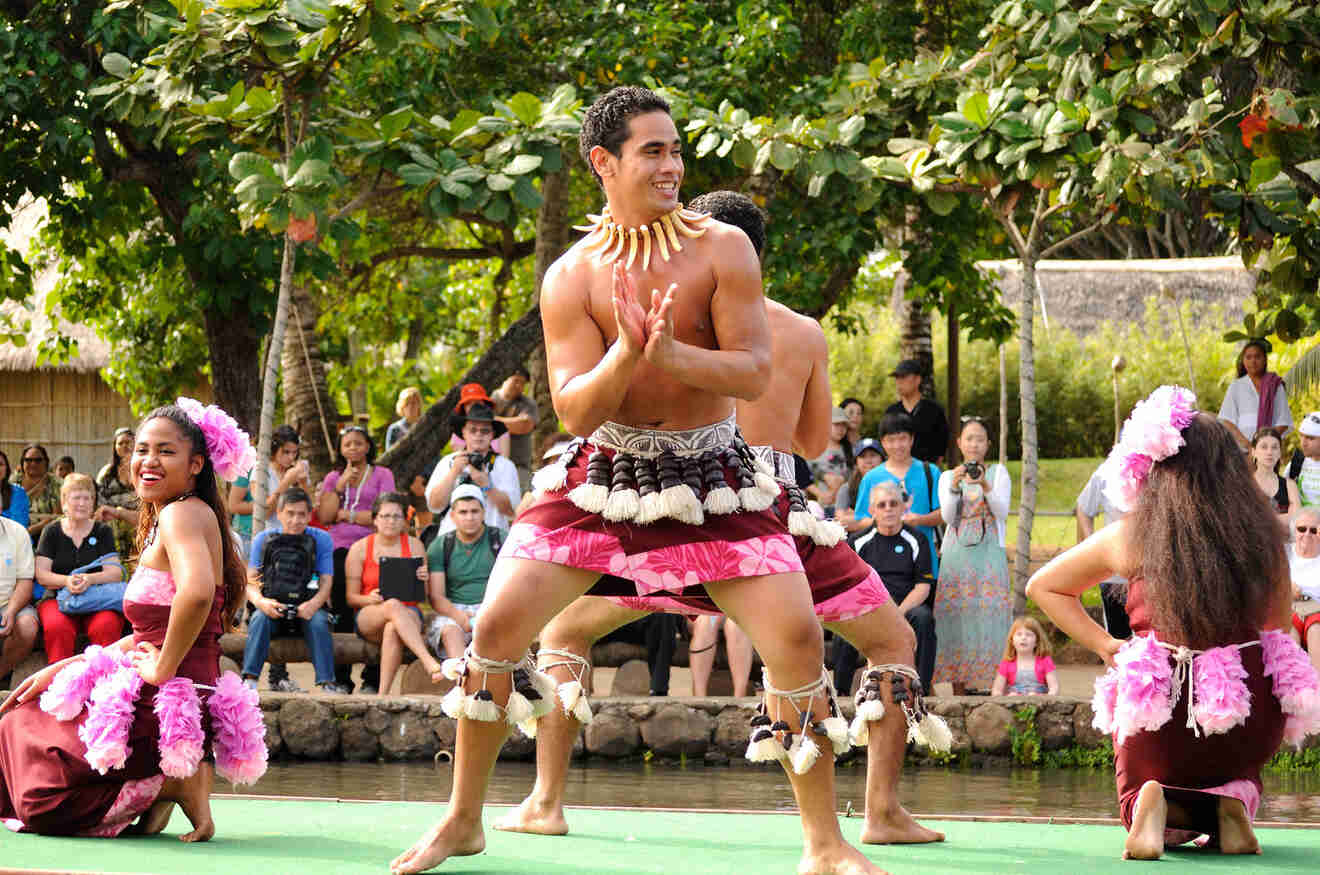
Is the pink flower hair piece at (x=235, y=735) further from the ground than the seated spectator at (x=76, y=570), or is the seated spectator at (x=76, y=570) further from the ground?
the seated spectator at (x=76, y=570)

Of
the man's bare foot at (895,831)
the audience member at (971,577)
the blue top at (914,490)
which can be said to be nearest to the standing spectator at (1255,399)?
the blue top at (914,490)

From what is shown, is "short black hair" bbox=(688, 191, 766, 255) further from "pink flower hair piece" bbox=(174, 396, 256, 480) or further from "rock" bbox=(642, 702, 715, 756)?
"rock" bbox=(642, 702, 715, 756)

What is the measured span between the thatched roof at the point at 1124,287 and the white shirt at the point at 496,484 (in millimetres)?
18316

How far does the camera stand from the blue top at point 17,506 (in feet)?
36.3

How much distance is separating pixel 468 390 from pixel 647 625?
2452 millimetres

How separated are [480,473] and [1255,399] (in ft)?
18.2

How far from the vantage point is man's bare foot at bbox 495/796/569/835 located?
5164 mm

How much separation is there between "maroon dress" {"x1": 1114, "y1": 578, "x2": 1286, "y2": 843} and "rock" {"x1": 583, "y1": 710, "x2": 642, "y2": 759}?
4477 millimetres

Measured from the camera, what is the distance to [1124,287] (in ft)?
94.4

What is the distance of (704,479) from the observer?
4352mm

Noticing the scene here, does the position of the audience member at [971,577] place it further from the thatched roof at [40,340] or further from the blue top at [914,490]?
the thatched roof at [40,340]

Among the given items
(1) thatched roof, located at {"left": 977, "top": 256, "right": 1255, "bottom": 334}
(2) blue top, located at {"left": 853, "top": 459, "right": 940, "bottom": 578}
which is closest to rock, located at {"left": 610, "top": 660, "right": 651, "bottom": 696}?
(2) blue top, located at {"left": 853, "top": 459, "right": 940, "bottom": 578}

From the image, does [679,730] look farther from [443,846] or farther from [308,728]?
[443,846]

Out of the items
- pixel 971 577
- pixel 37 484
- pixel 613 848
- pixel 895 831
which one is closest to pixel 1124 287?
pixel 971 577
